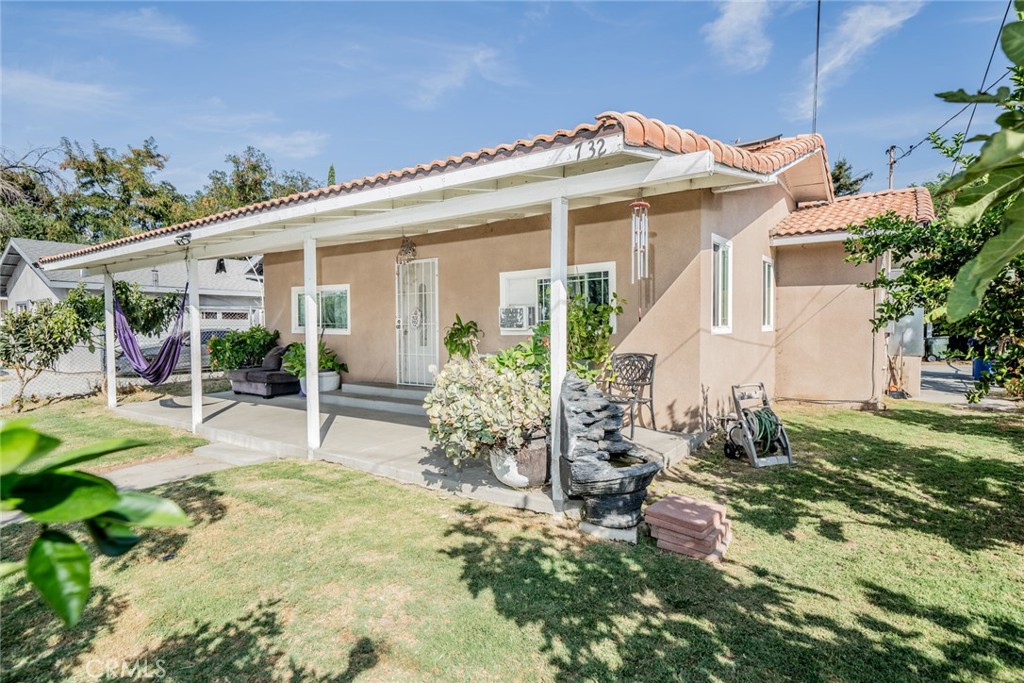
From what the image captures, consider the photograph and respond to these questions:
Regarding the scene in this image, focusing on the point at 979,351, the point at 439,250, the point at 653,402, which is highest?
the point at 439,250

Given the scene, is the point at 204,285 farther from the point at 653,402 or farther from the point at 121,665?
the point at 121,665

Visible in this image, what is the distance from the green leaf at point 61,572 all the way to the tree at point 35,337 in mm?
13464

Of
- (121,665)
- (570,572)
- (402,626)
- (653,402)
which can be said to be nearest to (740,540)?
(570,572)

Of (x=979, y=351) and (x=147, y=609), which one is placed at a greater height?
(x=979, y=351)

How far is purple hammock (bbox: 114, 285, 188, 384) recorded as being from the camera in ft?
31.2

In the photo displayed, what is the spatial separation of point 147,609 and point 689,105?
665 inches

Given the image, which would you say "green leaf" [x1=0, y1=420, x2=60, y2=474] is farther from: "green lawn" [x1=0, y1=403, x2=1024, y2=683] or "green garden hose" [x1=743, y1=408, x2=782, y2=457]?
"green garden hose" [x1=743, y1=408, x2=782, y2=457]

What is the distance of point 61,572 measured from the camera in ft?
2.01

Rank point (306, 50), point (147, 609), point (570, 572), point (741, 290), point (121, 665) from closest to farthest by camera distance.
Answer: point (121, 665)
point (147, 609)
point (570, 572)
point (741, 290)
point (306, 50)

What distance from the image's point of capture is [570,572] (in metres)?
3.93

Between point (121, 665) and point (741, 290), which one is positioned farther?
point (741, 290)

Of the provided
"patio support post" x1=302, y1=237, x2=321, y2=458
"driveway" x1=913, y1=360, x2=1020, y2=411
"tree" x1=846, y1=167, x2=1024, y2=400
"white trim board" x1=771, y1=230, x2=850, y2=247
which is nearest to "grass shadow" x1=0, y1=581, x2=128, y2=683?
"patio support post" x1=302, y1=237, x2=321, y2=458

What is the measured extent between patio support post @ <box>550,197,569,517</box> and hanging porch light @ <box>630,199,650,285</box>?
1.87 m

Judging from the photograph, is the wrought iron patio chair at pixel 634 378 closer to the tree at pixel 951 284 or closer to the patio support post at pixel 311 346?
the tree at pixel 951 284
